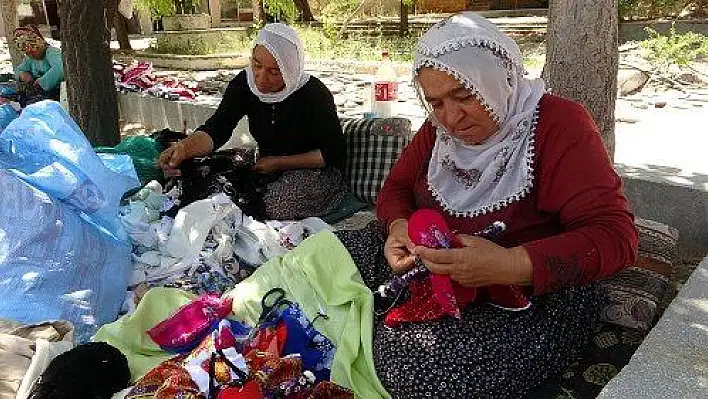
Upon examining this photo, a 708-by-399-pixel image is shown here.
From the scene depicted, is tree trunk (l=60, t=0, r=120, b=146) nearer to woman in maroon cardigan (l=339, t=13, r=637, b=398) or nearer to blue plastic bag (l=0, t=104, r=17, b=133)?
blue plastic bag (l=0, t=104, r=17, b=133)

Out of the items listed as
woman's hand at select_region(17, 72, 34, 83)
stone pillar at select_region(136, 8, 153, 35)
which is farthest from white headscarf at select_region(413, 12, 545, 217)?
stone pillar at select_region(136, 8, 153, 35)

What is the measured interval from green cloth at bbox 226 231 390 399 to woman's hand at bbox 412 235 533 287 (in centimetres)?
38

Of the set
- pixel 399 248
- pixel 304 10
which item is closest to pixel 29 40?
pixel 399 248

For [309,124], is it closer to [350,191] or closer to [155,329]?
[350,191]

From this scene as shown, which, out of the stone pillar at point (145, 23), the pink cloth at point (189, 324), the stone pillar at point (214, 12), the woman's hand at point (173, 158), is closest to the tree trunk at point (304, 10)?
the stone pillar at point (214, 12)

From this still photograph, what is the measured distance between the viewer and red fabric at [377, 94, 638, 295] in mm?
1773

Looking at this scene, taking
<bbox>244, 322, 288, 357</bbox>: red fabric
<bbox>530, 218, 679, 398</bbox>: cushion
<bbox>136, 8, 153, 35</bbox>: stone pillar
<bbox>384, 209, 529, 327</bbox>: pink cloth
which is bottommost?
<bbox>530, 218, 679, 398</bbox>: cushion

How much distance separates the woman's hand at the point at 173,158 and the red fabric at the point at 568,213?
6.57 ft

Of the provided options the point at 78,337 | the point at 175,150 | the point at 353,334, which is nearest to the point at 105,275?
the point at 78,337

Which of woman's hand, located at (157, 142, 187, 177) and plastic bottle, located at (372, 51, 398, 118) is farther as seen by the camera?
plastic bottle, located at (372, 51, 398, 118)

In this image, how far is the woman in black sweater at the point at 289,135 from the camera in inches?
141

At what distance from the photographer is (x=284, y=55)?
3.53m

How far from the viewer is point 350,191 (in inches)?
157

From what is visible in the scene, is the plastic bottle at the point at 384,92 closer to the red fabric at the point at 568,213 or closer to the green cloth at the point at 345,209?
the green cloth at the point at 345,209
